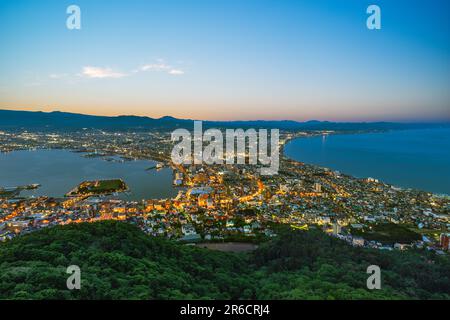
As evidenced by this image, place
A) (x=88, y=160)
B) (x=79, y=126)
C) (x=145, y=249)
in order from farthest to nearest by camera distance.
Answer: (x=79, y=126) < (x=88, y=160) < (x=145, y=249)

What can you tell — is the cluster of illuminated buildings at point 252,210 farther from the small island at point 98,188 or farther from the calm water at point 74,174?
the calm water at point 74,174

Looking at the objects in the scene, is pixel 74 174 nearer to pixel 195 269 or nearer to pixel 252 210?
pixel 252 210

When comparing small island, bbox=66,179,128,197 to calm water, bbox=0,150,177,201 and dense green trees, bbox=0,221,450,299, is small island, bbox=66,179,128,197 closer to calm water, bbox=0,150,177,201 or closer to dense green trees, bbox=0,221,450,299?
calm water, bbox=0,150,177,201

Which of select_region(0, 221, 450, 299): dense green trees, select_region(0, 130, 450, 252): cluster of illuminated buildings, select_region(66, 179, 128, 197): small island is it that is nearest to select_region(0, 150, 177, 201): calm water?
select_region(66, 179, 128, 197): small island

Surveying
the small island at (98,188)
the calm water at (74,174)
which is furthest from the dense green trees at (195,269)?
the small island at (98,188)

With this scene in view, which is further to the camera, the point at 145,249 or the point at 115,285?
the point at 145,249
